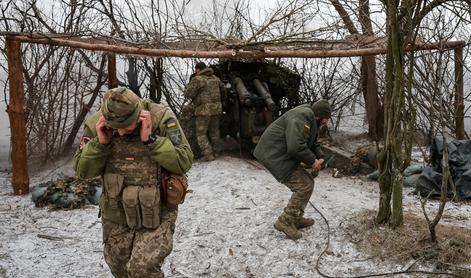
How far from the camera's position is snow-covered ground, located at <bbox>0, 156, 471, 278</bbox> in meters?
5.11

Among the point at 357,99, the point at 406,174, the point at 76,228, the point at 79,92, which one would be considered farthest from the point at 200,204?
the point at 357,99

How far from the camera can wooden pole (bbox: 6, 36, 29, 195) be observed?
23.9 ft

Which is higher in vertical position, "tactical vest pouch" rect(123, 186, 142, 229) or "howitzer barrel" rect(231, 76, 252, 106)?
"howitzer barrel" rect(231, 76, 252, 106)

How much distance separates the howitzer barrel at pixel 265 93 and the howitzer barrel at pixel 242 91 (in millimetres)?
253

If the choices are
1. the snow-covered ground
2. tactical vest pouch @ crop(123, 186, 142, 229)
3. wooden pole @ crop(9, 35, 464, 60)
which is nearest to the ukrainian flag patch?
tactical vest pouch @ crop(123, 186, 142, 229)

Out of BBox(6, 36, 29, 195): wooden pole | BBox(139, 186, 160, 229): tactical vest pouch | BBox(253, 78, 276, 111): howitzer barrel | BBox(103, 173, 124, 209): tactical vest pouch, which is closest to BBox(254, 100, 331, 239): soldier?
BBox(139, 186, 160, 229): tactical vest pouch

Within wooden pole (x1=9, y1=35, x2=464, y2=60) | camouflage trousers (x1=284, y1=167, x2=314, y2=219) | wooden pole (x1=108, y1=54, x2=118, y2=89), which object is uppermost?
wooden pole (x1=9, y1=35, x2=464, y2=60)

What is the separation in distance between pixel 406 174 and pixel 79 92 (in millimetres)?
6289

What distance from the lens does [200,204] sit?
7012 mm

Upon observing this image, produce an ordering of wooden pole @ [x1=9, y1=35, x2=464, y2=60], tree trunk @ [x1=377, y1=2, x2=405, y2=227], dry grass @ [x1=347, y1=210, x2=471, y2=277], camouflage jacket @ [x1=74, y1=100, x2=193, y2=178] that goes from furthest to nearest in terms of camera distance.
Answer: wooden pole @ [x1=9, y1=35, x2=464, y2=60]
tree trunk @ [x1=377, y1=2, x2=405, y2=227]
dry grass @ [x1=347, y1=210, x2=471, y2=277]
camouflage jacket @ [x1=74, y1=100, x2=193, y2=178]

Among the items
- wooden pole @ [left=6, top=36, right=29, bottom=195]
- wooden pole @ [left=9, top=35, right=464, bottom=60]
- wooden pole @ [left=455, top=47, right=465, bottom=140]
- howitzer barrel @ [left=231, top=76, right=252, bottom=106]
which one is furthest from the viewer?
howitzer barrel @ [left=231, top=76, right=252, bottom=106]

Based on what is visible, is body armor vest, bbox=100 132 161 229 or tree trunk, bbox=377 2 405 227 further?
tree trunk, bbox=377 2 405 227

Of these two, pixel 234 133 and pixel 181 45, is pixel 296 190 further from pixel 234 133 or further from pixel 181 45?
pixel 234 133

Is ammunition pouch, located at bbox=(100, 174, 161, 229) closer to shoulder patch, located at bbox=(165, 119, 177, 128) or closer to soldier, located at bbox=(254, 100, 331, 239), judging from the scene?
shoulder patch, located at bbox=(165, 119, 177, 128)
